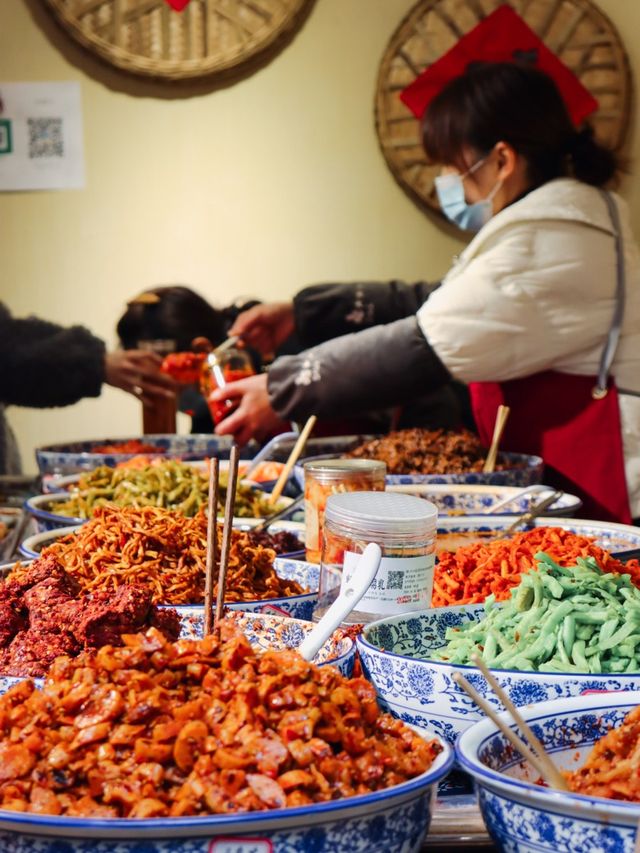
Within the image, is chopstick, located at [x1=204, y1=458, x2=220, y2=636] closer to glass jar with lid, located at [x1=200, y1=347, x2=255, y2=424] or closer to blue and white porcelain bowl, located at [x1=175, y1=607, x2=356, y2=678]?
blue and white porcelain bowl, located at [x1=175, y1=607, x2=356, y2=678]

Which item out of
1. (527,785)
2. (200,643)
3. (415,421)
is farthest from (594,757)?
(415,421)

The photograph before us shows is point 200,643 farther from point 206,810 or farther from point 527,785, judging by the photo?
point 527,785

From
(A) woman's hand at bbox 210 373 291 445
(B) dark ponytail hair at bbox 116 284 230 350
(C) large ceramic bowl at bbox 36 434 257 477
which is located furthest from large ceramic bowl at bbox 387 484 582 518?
(B) dark ponytail hair at bbox 116 284 230 350

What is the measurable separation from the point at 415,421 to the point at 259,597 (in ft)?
9.31

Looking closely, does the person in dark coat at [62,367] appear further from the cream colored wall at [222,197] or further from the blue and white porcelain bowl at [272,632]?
the blue and white porcelain bowl at [272,632]

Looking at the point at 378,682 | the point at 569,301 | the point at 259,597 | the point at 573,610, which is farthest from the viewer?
the point at 569,301

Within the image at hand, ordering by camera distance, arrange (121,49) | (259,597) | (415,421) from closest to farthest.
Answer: (259,597) < (415,421) < (121,49)

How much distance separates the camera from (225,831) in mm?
784

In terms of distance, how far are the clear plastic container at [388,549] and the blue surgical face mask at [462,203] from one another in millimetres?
2225

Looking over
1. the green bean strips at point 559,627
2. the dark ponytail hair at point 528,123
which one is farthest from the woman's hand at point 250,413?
the green bean strips at point 559,627

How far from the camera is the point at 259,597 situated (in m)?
1.56

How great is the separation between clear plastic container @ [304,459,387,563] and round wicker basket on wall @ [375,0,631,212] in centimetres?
380

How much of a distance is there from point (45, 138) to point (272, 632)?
485 centimetres

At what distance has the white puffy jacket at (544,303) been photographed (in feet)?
9.77
